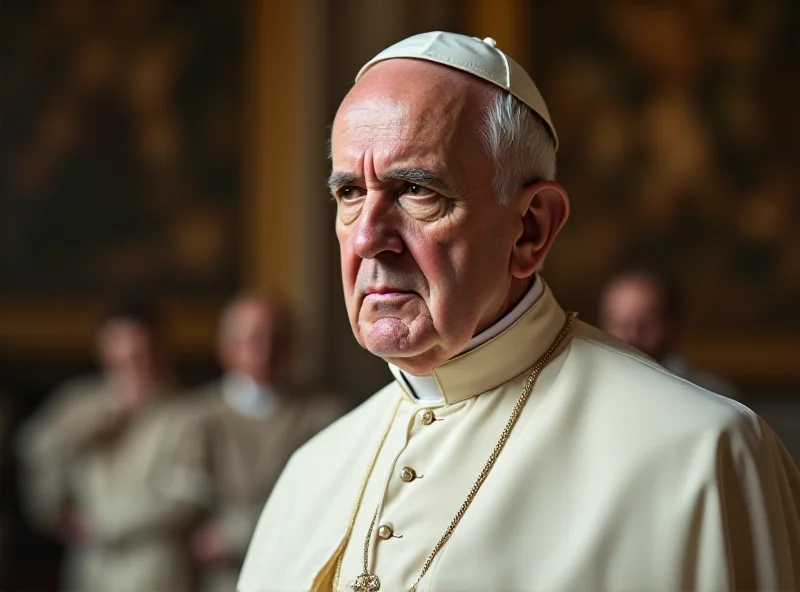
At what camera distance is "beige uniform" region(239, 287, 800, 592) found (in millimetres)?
1884

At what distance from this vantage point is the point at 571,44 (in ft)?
30.0

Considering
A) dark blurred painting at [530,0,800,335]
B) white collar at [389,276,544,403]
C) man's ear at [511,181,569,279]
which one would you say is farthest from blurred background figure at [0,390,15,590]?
man's ear at [511,181,569,279]

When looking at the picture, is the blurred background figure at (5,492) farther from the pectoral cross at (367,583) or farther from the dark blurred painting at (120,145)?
the pectoral cross at (367,583)

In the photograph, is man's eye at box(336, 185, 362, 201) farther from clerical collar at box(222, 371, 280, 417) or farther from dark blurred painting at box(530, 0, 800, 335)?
dark blurred painting at box(530, 0, 800, 335)

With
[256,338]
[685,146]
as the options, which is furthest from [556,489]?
[685,146]

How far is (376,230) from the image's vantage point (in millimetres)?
2082

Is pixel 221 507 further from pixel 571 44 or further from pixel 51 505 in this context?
pixel 571 44

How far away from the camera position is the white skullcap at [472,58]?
2.14m

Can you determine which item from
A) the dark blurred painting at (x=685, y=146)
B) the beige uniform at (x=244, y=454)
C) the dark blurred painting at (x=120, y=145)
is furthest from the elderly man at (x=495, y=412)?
the dark blurred painting at (x=120, y=145)

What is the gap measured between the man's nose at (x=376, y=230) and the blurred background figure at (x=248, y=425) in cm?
416

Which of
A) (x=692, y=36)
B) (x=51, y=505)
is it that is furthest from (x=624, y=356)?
(x=692, y=36)

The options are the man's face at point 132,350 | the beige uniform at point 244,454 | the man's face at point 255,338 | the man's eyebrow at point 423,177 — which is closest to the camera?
the man's eyebrow at point 423,177

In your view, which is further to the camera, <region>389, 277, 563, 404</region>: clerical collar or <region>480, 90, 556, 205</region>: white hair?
<region>389, 277, 563, 404</region>: clerical collar

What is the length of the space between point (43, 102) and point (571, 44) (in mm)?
4285
